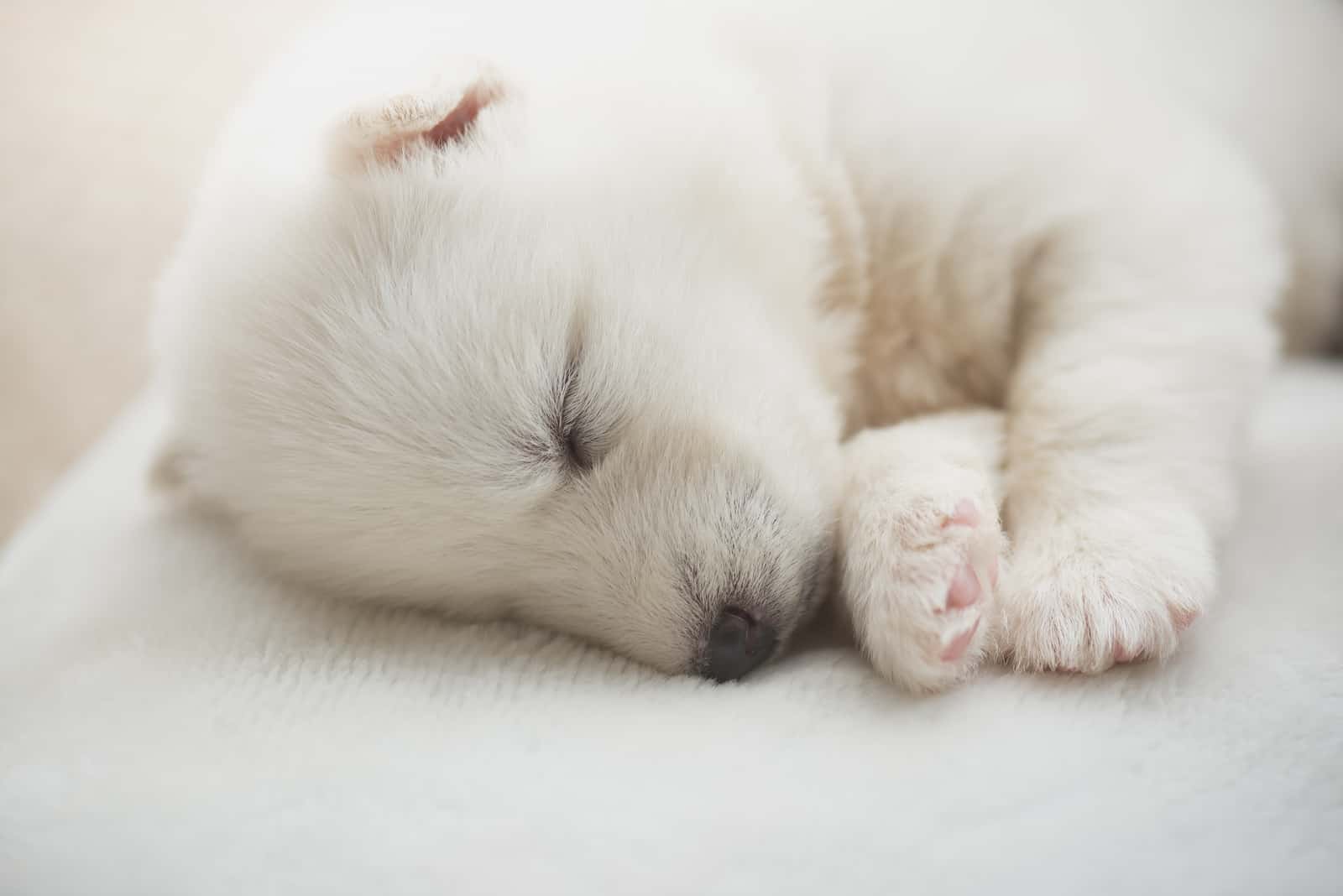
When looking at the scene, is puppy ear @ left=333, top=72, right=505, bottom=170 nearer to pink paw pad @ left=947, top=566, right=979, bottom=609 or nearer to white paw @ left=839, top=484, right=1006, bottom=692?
white paw @ left=839, top=484, right=1006, bottom=692

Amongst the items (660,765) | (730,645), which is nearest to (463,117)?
(730,645)

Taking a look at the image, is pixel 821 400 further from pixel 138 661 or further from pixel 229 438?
pixel 138 661

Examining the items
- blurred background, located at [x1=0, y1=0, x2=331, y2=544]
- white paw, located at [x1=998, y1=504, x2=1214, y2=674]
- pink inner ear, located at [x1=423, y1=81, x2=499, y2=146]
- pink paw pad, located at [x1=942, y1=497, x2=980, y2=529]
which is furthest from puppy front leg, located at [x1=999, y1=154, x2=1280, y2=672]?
blurred background, located at [x1=0, y1=0, x2=331, y2=544]

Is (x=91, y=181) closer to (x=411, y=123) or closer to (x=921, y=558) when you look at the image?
(x=411, y=123)

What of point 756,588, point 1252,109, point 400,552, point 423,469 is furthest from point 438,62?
point 1252,109

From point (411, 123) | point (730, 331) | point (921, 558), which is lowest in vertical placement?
point (921, 558)

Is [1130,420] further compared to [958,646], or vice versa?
[1130,420]

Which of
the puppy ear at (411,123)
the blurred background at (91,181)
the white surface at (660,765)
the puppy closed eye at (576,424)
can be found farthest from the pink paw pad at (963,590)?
the blurred background at (91,181)
